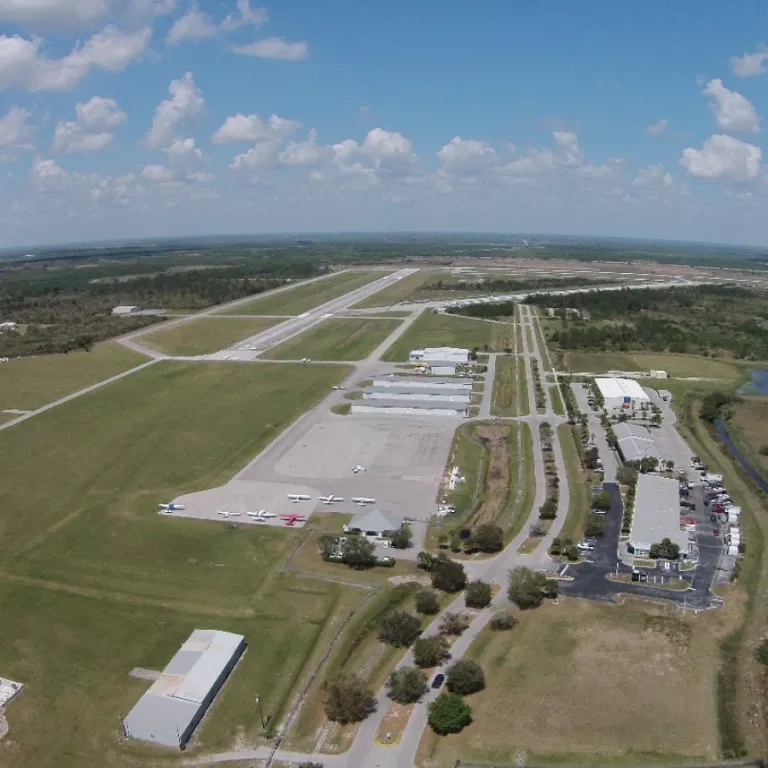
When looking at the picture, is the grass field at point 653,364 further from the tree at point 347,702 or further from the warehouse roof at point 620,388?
the tree at point 347,702

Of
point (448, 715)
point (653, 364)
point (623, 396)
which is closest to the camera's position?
point (448, 715)

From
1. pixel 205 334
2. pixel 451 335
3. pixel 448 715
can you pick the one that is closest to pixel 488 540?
pixel 448 715

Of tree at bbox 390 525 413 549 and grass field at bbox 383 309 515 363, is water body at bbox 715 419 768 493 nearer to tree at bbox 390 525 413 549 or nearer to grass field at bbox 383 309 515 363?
tree at bbox 390 525 413 549

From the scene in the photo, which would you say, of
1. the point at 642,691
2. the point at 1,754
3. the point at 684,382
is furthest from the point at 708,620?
the point at 684,382

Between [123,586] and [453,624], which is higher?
[453,624]

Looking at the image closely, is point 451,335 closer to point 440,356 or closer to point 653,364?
point 440,356

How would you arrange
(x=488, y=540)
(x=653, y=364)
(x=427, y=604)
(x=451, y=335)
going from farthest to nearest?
(x=451, y=335) < (x=653, y=364) < (x=488, y=540) < (x=427, y=604)

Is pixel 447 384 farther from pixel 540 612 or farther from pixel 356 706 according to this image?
pixel 356 706
